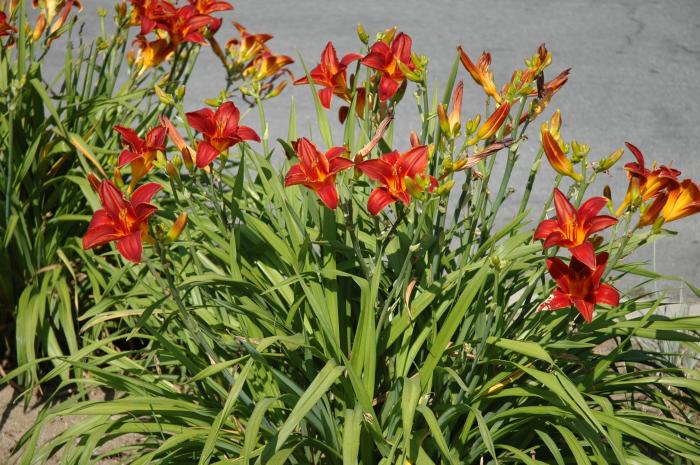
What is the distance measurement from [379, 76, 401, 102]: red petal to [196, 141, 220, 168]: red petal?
1.50 ft

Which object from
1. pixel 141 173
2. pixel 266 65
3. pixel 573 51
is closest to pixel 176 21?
pixel 266 65

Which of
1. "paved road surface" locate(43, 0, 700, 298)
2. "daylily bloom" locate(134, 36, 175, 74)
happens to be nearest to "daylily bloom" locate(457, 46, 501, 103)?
"daylily bloom" locate(134, 36, 175, 74)

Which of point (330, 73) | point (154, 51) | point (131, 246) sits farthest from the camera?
point (154, 51)

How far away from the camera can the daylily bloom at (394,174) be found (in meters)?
1.85

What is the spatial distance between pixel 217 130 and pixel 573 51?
4.84 m

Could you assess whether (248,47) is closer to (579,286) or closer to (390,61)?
(390,61)

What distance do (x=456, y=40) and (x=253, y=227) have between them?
178 inches

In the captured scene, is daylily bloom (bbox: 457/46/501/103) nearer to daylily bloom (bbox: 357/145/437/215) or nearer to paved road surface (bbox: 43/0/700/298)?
daylily bloom (bbox: 357/145/437/215)

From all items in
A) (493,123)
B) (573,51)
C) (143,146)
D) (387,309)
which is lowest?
(387,309)

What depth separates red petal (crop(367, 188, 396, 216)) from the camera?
1842mm

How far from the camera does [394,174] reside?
189 cm

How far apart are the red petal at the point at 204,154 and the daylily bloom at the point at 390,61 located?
43cm

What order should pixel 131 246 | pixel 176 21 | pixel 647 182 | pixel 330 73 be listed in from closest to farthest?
pixel 131 246
pixel 647 182
pixel 330 73
pixel 176 21

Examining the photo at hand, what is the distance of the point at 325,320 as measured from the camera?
81.8 inches
